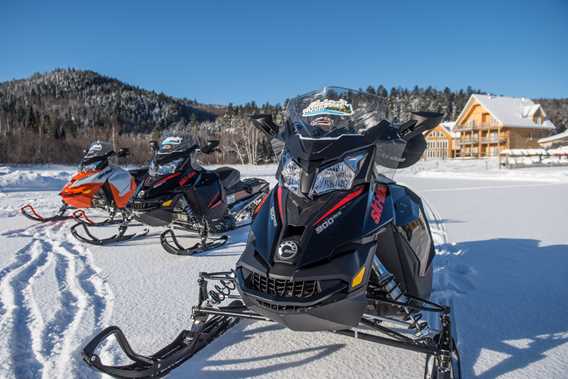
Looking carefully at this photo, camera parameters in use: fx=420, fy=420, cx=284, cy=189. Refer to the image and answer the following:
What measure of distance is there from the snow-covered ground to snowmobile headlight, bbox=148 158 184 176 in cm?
89

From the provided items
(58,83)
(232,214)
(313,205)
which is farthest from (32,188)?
(58,83)

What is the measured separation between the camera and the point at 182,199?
500cm

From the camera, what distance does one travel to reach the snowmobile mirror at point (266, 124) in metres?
2.99

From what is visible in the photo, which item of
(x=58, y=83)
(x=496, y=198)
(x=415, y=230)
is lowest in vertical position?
(x=496, y=198)

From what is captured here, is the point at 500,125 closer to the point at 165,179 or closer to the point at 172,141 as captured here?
the point at 172,141

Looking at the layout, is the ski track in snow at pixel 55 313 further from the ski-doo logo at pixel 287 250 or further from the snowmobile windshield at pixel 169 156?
the snowmobile windshield at pixel 169 156

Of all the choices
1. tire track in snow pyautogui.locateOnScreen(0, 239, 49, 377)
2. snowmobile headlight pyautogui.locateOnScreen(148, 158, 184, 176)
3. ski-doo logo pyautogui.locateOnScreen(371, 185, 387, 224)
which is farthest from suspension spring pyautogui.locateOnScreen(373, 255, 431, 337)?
snowmobile headlight pyautogui.locateOnScreen(148, 158, 184, 176)

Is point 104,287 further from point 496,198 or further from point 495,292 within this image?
point 496,198

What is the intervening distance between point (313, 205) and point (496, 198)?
33.4ft

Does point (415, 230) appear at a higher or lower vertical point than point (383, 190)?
lower

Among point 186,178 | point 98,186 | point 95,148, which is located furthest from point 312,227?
point 95,148

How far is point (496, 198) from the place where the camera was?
1080 cm

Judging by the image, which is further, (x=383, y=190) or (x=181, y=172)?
(x=181, y=172)

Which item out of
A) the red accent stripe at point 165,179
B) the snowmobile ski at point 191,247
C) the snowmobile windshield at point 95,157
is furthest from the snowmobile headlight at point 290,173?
the snowmobile windshield at point 95,157
